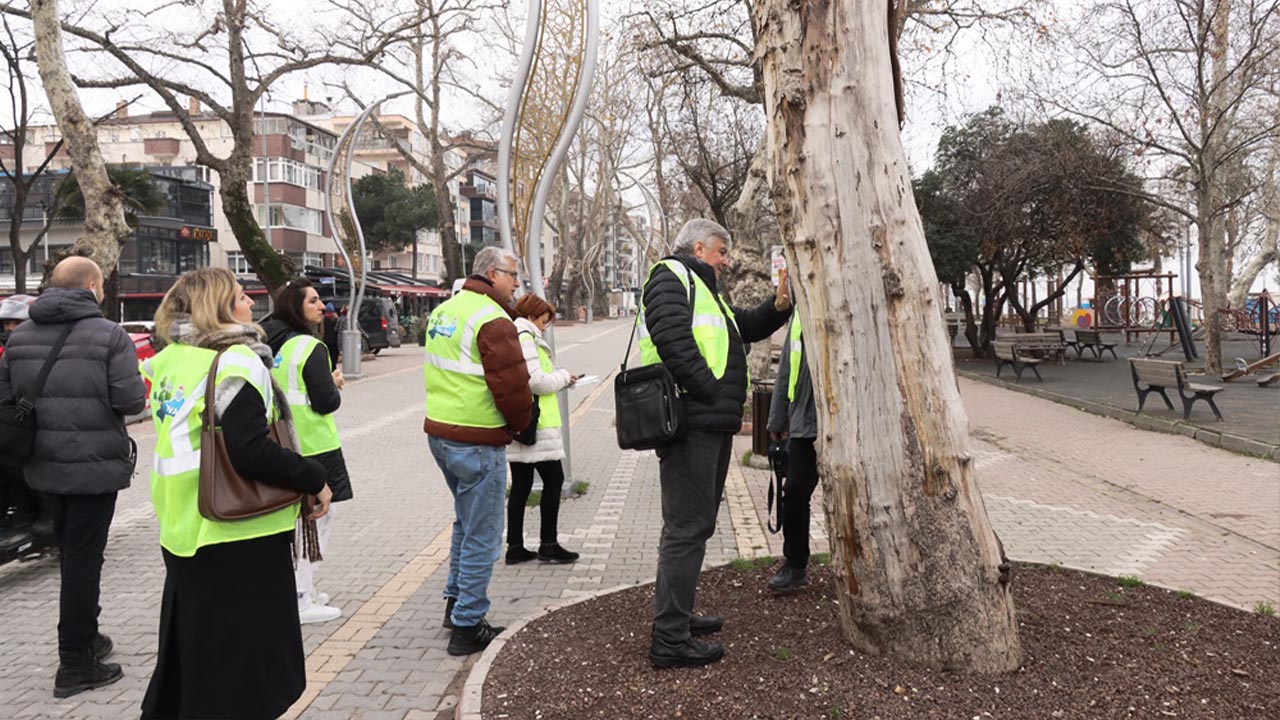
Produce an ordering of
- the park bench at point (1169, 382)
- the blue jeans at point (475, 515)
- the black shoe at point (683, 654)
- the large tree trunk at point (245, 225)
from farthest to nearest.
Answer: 1. the large tree trunk at point (245, 225)
2. the park bench at point (1169, 382)
3. the blue jeans at point (475, 515)
4. the black shoe at point (683, 654)

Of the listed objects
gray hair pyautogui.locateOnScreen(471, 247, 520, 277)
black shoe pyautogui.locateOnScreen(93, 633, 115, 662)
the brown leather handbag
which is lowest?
black shoe pyautogui.locateOnScreen(93, 633, 115, 662)

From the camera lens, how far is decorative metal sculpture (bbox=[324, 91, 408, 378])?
2168 centimetres

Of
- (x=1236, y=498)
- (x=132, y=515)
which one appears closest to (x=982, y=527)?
(x=1236, y=498)

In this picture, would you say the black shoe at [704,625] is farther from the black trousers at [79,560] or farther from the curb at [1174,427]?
the curb at [1174,427]

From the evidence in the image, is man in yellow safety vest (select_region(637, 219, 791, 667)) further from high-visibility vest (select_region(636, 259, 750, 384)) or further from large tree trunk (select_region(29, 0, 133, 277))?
large tree trunk (select_region(29, 0, 133, 277))

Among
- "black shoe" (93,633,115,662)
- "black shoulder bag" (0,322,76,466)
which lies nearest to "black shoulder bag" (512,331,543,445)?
"black shoe" (93,633,115,662)

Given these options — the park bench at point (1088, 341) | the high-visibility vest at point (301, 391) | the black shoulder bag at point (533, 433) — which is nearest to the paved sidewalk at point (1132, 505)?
the black shoulder bag at point (533, 433)

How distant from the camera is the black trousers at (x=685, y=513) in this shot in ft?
12.2

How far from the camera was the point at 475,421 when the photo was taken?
4402 millimetres

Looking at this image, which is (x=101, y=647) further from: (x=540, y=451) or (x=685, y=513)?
(x=685, y=513)

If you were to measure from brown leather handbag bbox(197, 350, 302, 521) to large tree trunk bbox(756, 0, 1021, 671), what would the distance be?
2017 mm

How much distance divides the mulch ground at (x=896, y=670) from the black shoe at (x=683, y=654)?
0.11 ft

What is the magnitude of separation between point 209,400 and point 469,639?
1.96 metres

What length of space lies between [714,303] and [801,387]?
1.16 m
